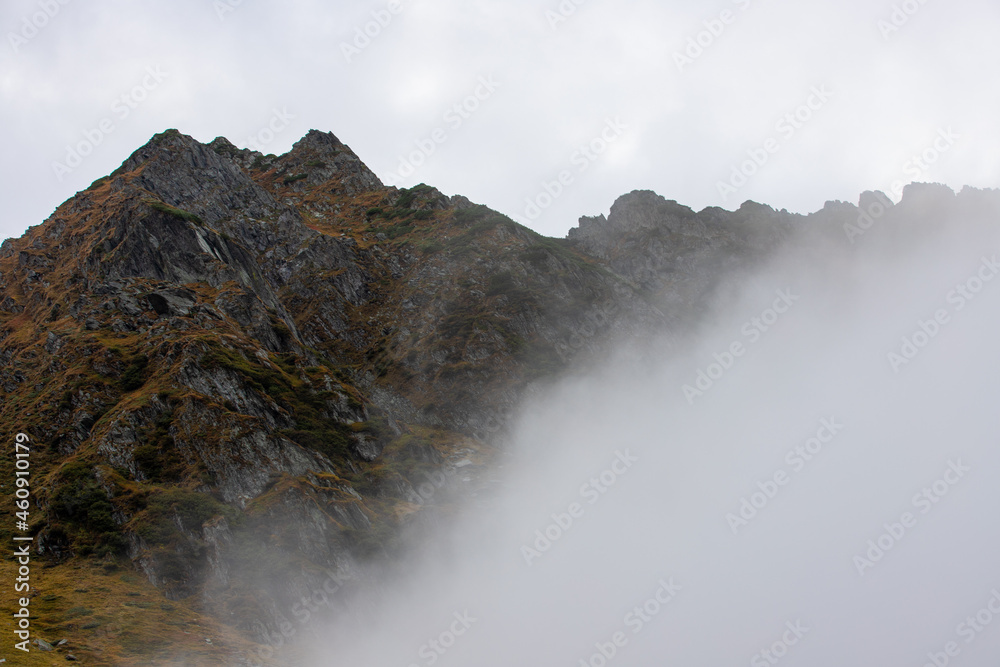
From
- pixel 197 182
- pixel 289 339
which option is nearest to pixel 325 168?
pixel 197 182

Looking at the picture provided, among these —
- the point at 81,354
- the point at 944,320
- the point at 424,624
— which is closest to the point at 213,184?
the point at 81,354

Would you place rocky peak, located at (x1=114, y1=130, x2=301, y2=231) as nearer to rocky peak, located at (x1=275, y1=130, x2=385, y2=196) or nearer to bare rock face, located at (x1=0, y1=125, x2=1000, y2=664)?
bare rock face, located at (x1=0, y1=125, x2=1000, y2=664)

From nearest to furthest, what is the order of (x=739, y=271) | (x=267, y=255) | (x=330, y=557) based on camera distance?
(x=330, y=557)
(x=267, y=255)
(x=739, y=271)

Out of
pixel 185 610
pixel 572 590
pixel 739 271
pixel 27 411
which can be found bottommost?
pixel 27 411

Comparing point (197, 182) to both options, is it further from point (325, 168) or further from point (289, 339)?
point (289, 339)

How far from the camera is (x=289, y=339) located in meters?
78.6

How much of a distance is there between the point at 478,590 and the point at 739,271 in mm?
92555

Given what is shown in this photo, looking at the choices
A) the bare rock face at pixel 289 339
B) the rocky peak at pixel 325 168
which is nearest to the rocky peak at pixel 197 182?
the bare rock face at pixel 289 339

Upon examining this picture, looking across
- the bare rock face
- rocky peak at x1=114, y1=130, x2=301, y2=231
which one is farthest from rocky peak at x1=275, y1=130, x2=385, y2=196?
rocky peak at x1=114, y1=130, x2=301, y2=231

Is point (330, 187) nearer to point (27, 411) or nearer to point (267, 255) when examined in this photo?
point (267, 255)

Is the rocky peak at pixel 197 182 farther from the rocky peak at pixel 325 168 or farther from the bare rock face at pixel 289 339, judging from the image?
the rocky peak at pixel 325 168

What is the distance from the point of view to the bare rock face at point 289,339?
159 ft

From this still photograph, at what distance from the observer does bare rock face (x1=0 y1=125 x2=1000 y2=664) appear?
48.5 m

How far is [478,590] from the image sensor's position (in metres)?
56.3
